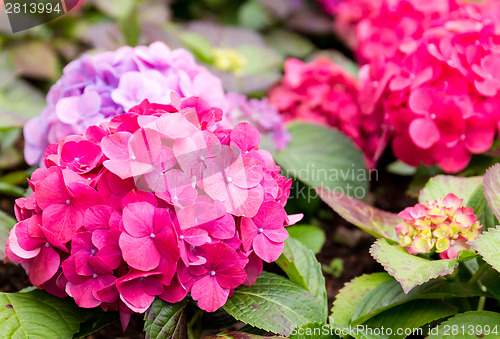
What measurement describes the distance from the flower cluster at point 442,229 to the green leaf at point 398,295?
95 millimetres

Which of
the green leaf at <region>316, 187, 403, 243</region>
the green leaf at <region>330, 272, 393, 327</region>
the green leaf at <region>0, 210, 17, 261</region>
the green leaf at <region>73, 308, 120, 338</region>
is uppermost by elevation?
the green leaf at <region>316, 187, 403, 243</region>

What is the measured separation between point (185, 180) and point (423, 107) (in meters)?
0.82

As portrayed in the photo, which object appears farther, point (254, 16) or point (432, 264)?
point (254, 16)

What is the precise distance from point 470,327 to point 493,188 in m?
0.30

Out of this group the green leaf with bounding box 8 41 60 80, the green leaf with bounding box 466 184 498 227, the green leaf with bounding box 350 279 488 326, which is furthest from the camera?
the green leaf with bounding box 8 41 60 80

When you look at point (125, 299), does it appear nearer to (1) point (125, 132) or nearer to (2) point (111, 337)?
(1) point (125, 132)

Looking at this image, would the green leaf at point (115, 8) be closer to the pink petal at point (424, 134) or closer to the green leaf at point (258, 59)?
the green leaf at point (258, 59)

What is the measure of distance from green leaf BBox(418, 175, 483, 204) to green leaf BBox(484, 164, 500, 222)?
124mm

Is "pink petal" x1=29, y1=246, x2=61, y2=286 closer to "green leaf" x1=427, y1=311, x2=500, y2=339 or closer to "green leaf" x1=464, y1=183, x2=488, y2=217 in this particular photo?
"green leaf" x1=427, y1=311, x2=500, y2=339

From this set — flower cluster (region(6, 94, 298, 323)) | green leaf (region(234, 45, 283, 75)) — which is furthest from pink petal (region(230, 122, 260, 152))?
green leaf (region(234, 45, 283, 75))

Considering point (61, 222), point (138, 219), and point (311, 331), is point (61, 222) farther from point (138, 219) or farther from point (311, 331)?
point (311, 331)

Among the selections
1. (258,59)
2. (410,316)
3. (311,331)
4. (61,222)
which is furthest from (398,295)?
(258,59)

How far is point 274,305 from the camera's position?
0.98m

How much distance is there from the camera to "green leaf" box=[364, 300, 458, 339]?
3.35 ft
